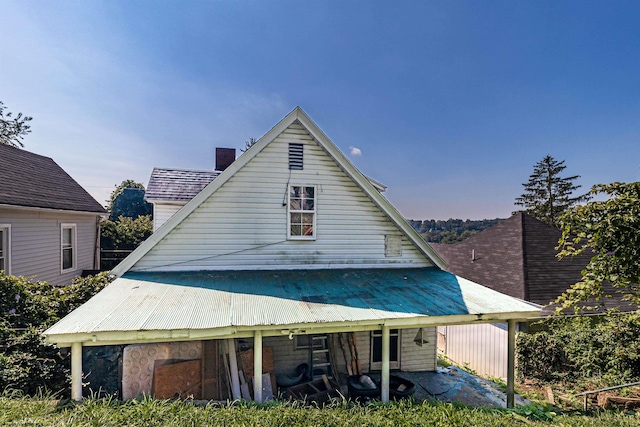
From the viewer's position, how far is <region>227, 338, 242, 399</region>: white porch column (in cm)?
617

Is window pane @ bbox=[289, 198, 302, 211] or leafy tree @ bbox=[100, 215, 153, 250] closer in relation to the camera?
window pane @ bbox=[289, 198, 302, 211]

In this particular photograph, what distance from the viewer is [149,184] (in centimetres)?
1051

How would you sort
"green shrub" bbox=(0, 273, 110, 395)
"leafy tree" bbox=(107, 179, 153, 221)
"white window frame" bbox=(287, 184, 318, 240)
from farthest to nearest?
"leafy tree" bbox=(107, 179, 153, 221) < "white window frame" bbox=(287, 184, 318, 240) < "green shrub" bbox=(0, 273, 110, 395)

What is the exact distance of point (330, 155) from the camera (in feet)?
28.4

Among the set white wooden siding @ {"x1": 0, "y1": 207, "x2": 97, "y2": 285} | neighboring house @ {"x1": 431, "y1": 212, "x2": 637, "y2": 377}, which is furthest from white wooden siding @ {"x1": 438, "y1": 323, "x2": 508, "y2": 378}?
white wooden siding @ {"x1": 0, "y1": 207, "x2": 97, "y2": 285}

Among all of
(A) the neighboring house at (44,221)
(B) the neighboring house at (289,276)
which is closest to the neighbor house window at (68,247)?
Result: (A) the neighboring house at (44,221)

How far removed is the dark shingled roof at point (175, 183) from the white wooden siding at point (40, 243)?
15.1ft

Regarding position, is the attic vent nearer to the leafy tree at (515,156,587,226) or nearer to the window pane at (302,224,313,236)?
the window pane at (302,224,313,236)

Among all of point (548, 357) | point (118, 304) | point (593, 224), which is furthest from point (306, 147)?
point (548, 357)

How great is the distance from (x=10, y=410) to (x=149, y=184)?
25.9ft

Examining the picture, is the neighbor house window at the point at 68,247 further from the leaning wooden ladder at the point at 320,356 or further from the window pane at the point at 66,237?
the leaning wooden ladder at the point at 320,356

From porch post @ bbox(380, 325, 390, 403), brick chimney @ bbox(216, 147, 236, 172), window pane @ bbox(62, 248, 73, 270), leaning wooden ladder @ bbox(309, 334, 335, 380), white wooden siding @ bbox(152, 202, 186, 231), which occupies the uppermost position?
brick chimney @ bbox(216, 147, 236, 172)

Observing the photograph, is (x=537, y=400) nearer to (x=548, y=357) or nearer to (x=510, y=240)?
(x=548, y=357)

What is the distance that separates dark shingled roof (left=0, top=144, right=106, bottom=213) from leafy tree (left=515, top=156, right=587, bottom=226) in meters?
41.4
